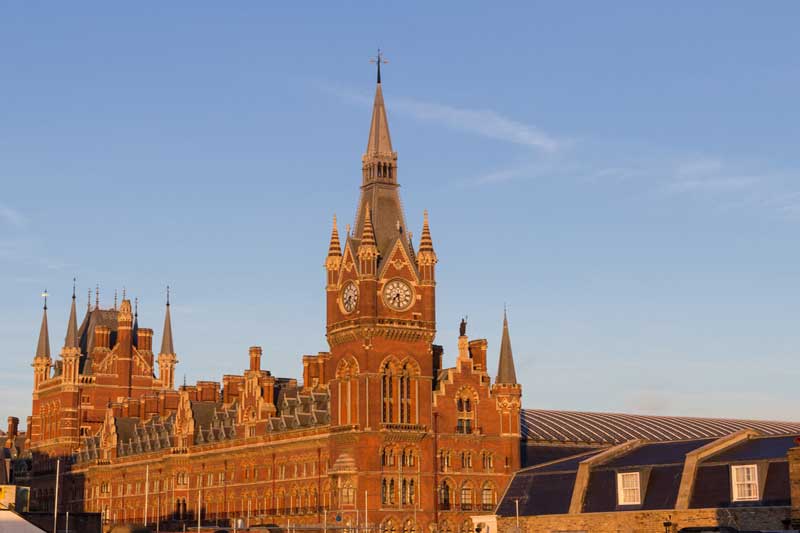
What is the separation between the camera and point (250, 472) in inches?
5610

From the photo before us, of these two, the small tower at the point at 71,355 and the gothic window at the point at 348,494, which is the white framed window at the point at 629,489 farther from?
the small tower at the point at 71,355

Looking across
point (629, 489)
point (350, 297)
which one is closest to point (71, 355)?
point (350, 297)

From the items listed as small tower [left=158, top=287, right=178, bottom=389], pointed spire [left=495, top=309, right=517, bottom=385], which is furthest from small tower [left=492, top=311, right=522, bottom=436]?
small tower [left=158, top=287, right=178, bottom=389]

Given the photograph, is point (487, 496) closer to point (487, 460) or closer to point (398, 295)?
point (487, 460)

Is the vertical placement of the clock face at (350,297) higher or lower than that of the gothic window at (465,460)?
higher

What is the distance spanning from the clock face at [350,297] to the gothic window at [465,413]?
13.5 m

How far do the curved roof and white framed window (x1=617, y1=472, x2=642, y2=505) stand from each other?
49737 mm

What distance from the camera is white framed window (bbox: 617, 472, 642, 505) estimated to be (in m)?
87.9

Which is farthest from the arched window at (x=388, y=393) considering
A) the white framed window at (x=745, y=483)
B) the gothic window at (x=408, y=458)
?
the white framed window at (x=745, y=483)

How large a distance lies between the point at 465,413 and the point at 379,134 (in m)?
28.3

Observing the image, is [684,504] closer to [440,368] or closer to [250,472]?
[440,368]

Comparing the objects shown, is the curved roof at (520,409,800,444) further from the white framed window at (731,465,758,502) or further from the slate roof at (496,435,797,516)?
the white framed window at (731,465,758,502)

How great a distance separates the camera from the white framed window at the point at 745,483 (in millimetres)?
81125

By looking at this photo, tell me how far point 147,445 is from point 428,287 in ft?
186
